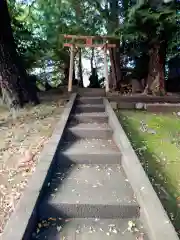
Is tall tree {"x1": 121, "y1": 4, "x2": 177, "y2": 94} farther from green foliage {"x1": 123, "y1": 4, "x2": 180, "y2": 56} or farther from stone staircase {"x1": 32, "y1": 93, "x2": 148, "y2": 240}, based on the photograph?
stone staircase {"x1": 32, "y1": 93, "x2": 148, "y2": 240}

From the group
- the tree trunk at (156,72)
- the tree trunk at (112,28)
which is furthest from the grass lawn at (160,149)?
the tree trunk at (112,28)

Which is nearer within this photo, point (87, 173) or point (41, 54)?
point (87, 173)

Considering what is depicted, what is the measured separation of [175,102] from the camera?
23.4ft

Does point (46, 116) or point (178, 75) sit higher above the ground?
point (178, 75)

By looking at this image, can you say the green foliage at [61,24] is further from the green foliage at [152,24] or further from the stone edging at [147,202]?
the stone edging at [147,202]

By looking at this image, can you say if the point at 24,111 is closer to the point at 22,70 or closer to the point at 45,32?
the point at 22,70

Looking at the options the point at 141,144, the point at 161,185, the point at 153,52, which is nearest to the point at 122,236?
the point at 161,185

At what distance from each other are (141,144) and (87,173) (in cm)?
144

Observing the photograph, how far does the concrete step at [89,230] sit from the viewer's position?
208 centimetres

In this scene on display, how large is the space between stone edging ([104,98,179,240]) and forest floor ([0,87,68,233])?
3.87 feet

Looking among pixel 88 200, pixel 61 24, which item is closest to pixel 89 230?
pixel 88 200

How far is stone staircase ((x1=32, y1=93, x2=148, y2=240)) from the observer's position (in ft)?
7.07

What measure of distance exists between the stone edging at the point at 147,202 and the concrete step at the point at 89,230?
0.53ft

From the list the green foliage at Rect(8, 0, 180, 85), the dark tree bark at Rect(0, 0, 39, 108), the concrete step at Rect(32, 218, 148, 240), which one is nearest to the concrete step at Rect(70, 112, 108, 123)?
the dark tree bark at Rect(0, 0, 39, 108)
